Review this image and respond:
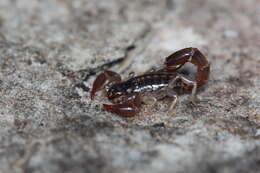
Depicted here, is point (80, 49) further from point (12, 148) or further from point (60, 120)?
point (12, 148)

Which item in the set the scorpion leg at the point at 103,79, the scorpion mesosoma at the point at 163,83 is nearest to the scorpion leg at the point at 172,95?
the scorpion mesosoma at the point at 163,83

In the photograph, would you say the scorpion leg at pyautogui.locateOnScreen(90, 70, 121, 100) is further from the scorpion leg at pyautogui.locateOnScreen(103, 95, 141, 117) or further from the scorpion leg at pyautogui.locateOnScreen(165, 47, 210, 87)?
the scorpion leg at pyautogui.locateOnScreen(165, 47, 210, 87)

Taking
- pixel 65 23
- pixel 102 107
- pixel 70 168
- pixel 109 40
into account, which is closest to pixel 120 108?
pixel 102 107

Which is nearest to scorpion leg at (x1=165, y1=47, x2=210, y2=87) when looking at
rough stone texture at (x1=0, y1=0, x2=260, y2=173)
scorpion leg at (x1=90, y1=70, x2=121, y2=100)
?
rough stone texture at (x1=0, y1=0, x2=260, y2=173)

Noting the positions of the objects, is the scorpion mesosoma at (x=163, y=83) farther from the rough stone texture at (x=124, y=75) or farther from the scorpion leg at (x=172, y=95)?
the rough stone texture at (x=124, y=75)

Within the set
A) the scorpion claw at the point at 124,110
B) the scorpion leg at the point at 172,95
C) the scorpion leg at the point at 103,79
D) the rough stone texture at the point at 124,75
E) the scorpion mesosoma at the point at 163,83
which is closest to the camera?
the rough stone texture at the point at 124,75

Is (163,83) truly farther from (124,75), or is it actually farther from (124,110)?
(124,75)
